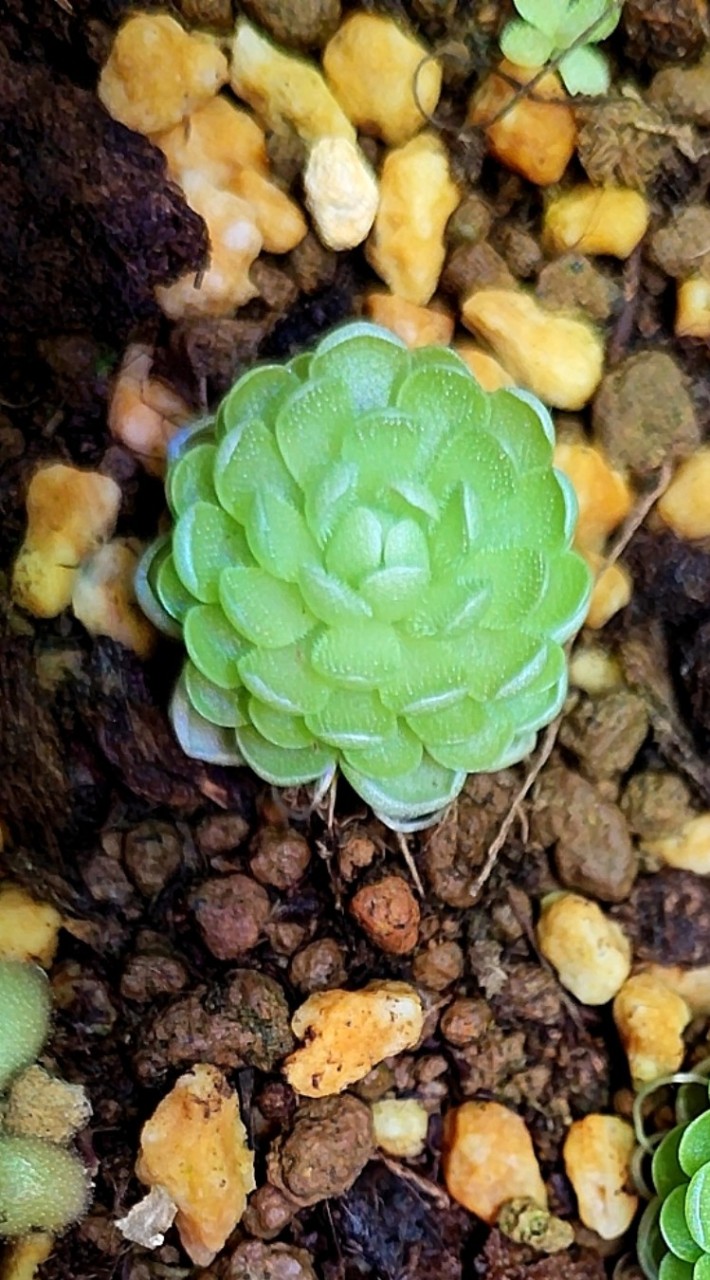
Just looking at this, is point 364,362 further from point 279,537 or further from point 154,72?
point 154,72

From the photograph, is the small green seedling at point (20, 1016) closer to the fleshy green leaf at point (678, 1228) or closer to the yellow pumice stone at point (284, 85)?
the fleshy green leaf at point (678, 1228)

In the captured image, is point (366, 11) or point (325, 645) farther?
point (366, 11)

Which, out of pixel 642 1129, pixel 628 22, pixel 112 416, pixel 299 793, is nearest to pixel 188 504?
pixel 112 416

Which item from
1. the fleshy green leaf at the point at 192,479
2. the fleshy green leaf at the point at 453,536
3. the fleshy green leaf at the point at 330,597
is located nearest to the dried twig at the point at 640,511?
the fleshy green leaf at the point at 453,536

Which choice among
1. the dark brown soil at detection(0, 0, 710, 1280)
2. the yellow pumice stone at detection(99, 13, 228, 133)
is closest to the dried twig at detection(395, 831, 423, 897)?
the dark brown soil at detection(0, 0, 710, 1280)

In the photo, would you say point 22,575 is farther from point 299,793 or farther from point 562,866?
point 562,866
